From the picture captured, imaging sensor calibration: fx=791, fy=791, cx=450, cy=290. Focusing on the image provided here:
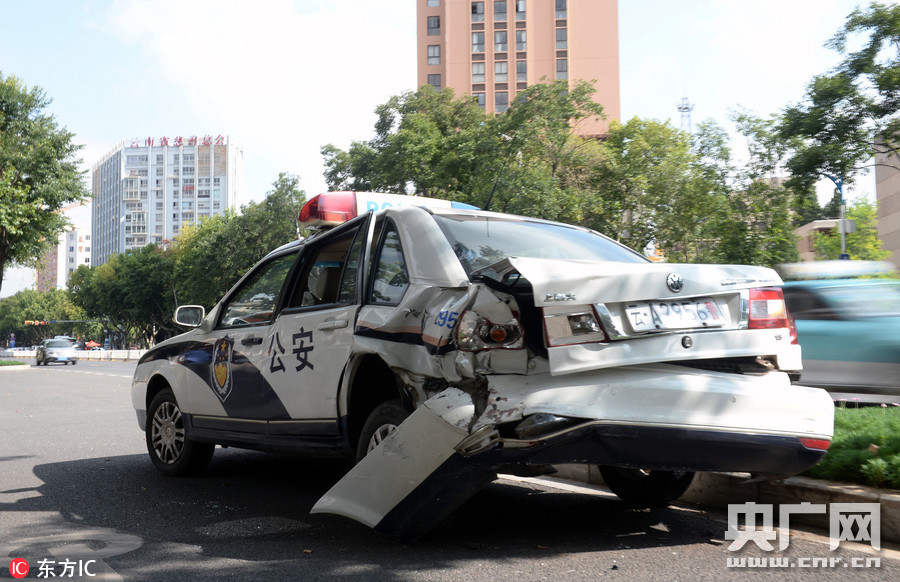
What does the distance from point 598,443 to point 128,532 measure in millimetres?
2702

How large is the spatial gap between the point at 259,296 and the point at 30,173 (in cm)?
2880

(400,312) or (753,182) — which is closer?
(400,312)

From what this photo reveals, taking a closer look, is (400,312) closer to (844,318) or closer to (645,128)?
(844,318)

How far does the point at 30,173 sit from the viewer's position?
Answer: 30.0 m

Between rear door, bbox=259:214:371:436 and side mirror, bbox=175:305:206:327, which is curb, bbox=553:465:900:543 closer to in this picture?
rear door, bbox=259:214:371:436

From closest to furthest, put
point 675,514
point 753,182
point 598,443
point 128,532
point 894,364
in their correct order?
point 598,443 → point 128,532 → point 675,514 → point 894,364 → point 753,182

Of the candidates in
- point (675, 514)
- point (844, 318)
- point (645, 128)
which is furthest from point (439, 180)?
point (675, 514)

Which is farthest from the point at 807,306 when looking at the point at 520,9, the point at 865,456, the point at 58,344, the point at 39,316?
the point at 39,316

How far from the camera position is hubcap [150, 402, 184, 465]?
612 cm

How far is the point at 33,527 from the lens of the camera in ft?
14.7

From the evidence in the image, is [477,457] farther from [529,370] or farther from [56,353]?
[56,353]

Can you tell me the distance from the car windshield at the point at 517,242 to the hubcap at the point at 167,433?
10.1 ft

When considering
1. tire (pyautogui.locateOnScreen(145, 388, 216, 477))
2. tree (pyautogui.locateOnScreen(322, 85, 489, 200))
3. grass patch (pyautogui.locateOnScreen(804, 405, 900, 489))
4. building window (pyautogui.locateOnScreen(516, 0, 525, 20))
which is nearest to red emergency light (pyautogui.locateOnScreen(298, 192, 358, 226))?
tire (pyautogui.locateOnScreen(145, 388, 216, 477))

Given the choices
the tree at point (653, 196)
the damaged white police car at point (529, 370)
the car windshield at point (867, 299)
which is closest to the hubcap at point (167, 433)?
the damaged white police car at point (529, 370)
